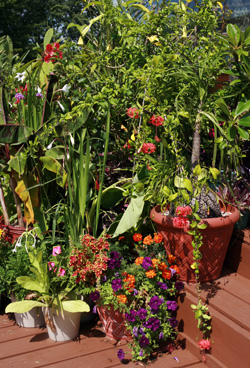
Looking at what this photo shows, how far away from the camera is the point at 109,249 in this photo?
107 inches

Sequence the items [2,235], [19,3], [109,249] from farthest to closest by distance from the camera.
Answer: [19,3], [2,235], [109,249]

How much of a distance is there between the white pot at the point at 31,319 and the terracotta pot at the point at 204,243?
897mm

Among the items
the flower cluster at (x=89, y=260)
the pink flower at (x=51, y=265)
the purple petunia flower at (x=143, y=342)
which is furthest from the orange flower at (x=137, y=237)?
the purple petunia flower at (x=143, y=342)

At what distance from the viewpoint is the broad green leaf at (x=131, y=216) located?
274 cm

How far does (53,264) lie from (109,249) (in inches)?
13.7

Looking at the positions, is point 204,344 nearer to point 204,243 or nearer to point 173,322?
point 173,322

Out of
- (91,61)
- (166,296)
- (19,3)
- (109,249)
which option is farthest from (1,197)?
(19,3)

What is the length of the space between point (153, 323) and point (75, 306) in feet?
1.50

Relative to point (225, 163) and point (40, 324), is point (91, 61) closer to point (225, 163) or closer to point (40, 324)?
point (225, 163)

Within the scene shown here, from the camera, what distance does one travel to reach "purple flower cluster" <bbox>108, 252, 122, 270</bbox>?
260 centimetres

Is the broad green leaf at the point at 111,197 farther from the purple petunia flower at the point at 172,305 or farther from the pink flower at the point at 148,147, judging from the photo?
the purple petunia flower at the point at 172,305

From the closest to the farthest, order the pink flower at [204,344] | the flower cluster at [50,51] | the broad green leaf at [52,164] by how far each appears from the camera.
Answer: the pink flower at [204,344], the broad green leaf at [52,164], the flower cluster at [50,51]

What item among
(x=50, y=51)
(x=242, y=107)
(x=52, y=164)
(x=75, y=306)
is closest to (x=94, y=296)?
(x=75, y=306)

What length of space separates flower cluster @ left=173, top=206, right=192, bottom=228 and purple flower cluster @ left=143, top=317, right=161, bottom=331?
0.51 meters
